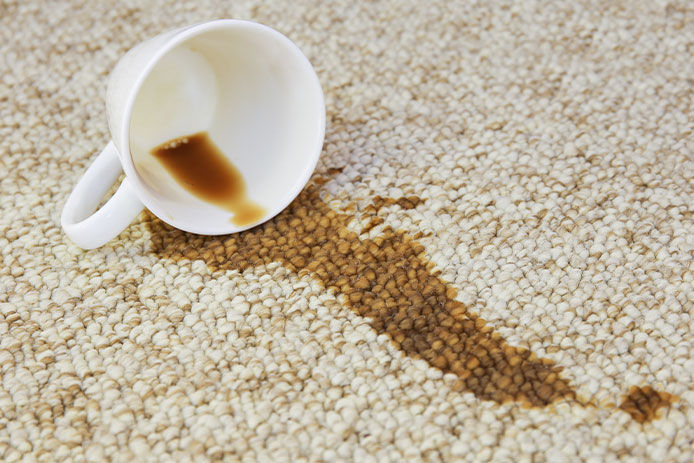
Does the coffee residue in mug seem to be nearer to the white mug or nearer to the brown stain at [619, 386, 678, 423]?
the white mug

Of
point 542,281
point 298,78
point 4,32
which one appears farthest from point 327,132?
point 4,32

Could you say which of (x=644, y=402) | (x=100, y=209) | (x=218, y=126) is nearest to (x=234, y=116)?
(x=218, y=126)

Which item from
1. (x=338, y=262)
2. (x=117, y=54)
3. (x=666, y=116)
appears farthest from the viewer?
(x=117, y=54)

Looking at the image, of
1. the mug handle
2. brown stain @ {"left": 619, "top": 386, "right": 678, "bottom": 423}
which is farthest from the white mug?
brown stain @ {"left": 619, "top": 386, "right": 678, "bottom": 423}

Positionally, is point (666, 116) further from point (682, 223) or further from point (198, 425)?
point (198, 425)

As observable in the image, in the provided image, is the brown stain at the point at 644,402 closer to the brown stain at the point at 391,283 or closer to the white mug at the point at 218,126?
the brown stain at the point at 391,283
